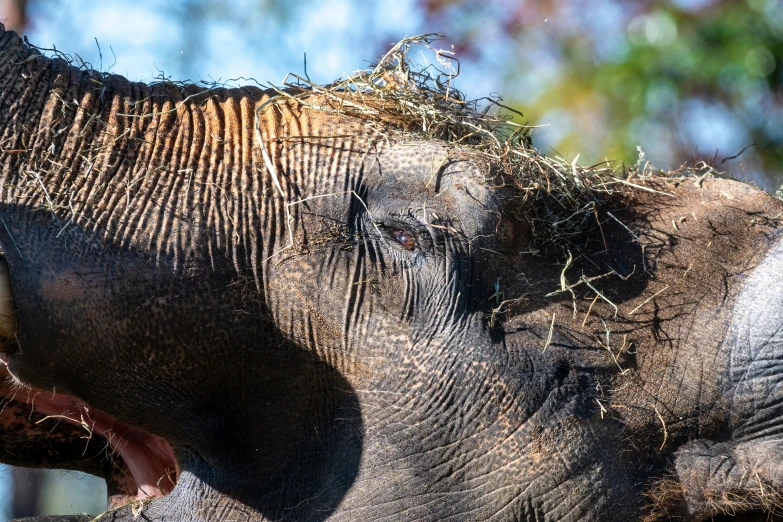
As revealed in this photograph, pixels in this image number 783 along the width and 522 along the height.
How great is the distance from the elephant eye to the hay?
14.9 inches

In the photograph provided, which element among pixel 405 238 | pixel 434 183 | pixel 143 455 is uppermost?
pixel 434 183

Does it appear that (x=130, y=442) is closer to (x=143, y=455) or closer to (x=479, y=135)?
(x=143, y=455)

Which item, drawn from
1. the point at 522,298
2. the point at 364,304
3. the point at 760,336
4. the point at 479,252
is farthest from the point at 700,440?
the point at 364,304

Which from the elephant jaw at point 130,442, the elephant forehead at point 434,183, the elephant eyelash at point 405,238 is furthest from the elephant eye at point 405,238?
the elephant jaw at point 130,442

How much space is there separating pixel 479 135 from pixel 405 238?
0.69 m

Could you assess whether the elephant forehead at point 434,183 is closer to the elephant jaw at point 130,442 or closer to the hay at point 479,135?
the hay at point 479,135

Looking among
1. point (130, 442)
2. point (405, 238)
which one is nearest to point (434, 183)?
point (405, 238)

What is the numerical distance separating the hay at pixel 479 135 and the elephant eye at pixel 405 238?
1.24 ft

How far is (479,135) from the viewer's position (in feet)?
13.1

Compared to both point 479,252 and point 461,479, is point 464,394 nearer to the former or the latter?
point 461,479

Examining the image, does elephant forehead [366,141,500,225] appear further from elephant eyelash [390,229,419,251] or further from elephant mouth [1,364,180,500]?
elephant mouth [1,364,180,500]

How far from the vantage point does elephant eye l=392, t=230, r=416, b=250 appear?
11.6ft

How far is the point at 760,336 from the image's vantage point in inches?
136

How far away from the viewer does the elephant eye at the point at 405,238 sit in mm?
3526
